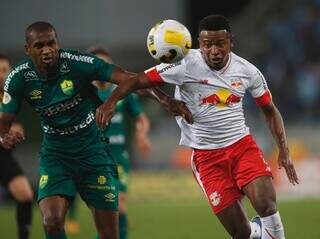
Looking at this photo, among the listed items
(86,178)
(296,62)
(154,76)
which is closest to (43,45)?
(154,76)

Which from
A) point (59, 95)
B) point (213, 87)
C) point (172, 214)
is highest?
point (59, 95)

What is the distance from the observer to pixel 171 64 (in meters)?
7.27

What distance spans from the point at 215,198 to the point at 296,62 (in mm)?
12466

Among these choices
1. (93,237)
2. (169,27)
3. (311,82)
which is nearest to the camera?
(169,27)

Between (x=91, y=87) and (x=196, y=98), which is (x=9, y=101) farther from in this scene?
(x=196, y=98)

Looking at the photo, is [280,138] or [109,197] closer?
[109,197]

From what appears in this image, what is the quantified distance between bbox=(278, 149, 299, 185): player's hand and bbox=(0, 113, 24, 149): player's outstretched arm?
7.57ft

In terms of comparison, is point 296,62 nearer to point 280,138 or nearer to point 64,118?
point 280,138

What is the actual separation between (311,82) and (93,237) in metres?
8.99

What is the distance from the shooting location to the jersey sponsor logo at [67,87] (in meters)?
7.17

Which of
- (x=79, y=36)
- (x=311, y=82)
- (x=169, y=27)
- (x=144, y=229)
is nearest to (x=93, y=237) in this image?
(x=144, y=229)

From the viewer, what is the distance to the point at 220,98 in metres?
7.56

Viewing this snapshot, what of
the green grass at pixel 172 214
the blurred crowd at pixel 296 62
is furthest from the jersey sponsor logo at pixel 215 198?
the blurred crowd at pixel 296 62

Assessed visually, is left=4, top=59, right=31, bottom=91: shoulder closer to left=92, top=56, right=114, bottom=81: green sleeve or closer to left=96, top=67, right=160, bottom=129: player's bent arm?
left=92, top=56, right=114, bottom=81: green sleeve
